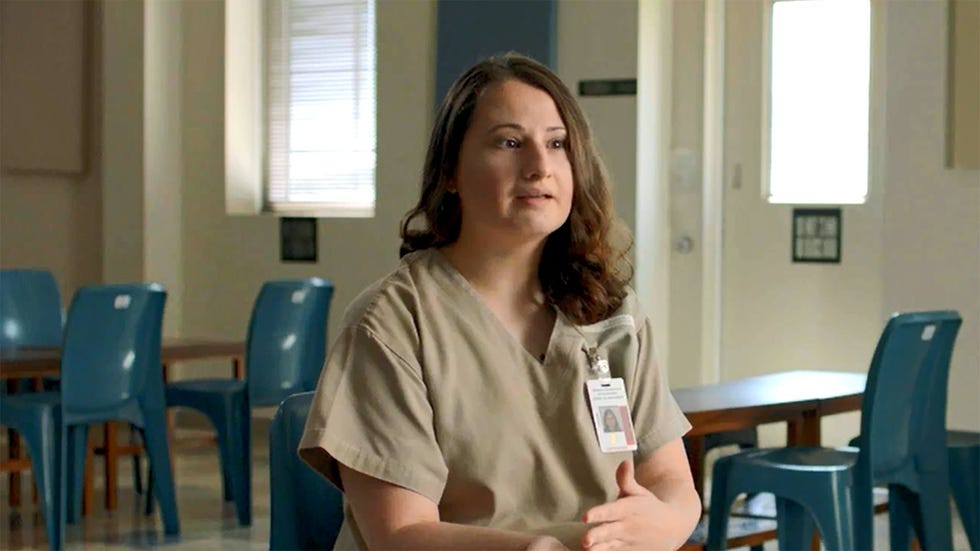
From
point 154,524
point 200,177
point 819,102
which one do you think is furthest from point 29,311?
point 819,102

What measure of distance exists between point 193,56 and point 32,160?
1.08m

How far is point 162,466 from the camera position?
5973 mm

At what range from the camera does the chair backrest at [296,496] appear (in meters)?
2.24

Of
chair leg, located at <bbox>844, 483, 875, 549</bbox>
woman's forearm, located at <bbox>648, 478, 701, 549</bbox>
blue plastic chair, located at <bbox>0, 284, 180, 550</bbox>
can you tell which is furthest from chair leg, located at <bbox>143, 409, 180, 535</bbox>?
woman's forearm, located at <bbox>648, 478, 701, 549</bbox>

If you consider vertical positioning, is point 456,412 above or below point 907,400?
above

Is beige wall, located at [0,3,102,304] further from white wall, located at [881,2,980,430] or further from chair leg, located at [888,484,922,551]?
chair leg, located at [888,484,922,551]

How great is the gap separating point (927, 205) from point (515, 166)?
4614mm

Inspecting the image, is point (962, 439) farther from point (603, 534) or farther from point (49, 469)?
point (603, 534)

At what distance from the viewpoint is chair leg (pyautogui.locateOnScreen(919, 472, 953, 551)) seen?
4.54 m

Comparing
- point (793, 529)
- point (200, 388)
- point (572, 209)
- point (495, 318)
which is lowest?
point (793, 529)

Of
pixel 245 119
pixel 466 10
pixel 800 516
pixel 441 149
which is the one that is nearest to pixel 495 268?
pixel 441 149

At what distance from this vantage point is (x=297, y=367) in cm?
638

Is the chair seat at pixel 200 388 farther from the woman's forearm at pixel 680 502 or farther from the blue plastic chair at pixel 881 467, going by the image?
the woman's forearm at pixel 680 502

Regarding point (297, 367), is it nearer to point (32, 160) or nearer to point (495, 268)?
point (32, 160)
